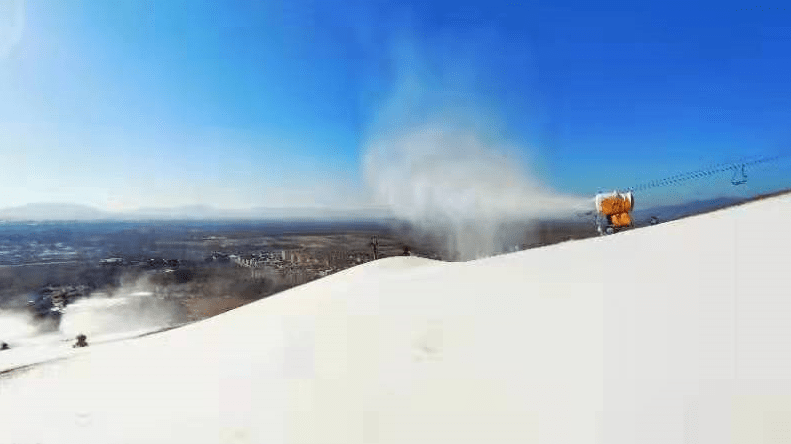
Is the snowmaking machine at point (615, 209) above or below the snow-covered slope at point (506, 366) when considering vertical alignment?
above

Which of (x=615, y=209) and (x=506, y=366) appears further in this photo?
(x=615, y=209)

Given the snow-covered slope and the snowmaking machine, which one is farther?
the snowmaking machine

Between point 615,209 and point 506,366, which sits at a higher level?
point 615,209

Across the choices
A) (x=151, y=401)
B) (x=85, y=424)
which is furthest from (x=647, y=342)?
(x=85, y=424)

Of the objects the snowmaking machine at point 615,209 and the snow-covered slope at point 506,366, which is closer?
the snow-covered slope at point 506,366

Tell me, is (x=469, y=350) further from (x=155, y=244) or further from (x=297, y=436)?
(x=155, y=244)
